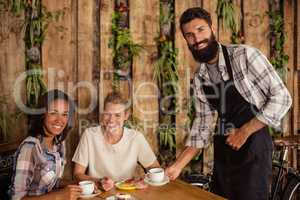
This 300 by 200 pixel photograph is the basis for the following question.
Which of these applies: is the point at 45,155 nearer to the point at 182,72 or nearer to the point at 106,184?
the point at 106,184

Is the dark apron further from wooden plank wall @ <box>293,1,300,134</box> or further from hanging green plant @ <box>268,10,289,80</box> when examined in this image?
wooden plank wall @ <box>293,1,300,134</box>

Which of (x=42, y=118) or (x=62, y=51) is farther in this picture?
(x=62, y=51)

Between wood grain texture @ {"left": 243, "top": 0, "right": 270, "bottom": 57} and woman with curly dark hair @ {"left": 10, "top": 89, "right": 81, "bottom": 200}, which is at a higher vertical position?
wood grain texture @ {"left": 243, "top": 0, "right": 270, "bottom": 57}

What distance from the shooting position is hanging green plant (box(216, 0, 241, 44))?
12.9 feet

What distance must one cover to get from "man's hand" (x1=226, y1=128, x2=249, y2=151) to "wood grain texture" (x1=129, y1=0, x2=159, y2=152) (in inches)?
46.5

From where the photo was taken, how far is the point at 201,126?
2975 millimetres

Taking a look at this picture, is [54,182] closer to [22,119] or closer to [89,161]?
[89,161]

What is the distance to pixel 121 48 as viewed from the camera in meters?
3.56

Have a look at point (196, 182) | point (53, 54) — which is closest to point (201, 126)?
point (196, 182)

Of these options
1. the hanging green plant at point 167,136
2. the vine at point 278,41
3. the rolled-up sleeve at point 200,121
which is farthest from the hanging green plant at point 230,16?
the rolled-up sleeve at point 200,121

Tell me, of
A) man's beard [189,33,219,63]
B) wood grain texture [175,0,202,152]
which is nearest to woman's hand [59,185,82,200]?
man's beard [189,33,219,63]

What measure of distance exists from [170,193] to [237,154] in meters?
0.64

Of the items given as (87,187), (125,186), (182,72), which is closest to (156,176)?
(125,186)

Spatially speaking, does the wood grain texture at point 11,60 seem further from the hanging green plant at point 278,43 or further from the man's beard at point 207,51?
the hanging green plant at point 278,43
